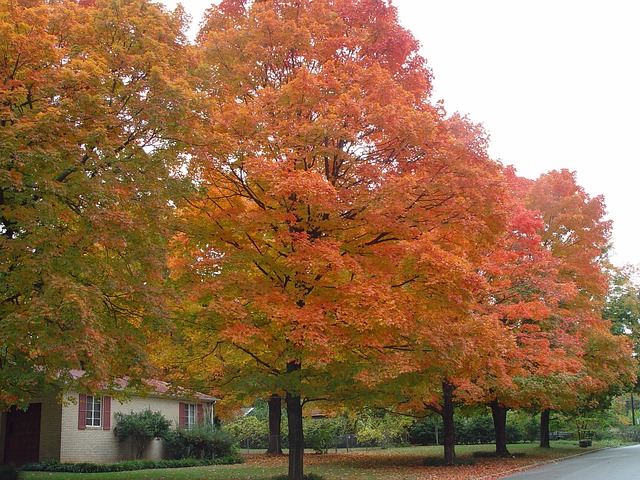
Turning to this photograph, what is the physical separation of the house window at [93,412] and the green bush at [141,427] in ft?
3.10

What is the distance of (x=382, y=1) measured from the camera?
15555 millimetres

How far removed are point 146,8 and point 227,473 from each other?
15.0 m

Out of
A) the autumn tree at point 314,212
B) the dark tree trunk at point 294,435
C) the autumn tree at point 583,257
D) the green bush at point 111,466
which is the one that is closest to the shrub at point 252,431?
the green bush at point 111,466

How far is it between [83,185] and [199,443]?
62.3 ft

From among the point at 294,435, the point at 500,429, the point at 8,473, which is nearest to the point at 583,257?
the point at 500,429

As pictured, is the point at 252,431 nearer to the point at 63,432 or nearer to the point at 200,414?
the point at 200,414

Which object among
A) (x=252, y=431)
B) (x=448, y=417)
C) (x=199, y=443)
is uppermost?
(x=448, y=417)

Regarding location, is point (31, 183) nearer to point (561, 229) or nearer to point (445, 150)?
point (445, 150)

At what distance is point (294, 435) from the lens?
48.6ft

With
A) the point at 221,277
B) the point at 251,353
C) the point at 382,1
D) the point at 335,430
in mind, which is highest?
the point at 382,1

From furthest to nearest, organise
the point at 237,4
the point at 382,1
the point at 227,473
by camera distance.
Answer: the point at 227,473, the point at 237,4, the point at 382,1

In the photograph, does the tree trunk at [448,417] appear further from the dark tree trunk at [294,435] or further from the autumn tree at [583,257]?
the dark tree trunk at [294,435]

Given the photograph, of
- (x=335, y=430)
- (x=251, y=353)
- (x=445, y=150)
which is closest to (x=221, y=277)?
(x=251, y=353)

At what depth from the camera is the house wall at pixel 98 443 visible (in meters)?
22.5
